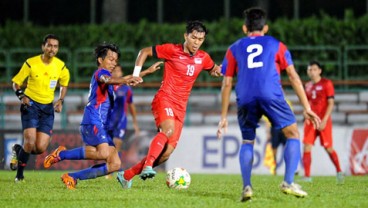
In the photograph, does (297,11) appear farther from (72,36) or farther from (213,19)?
(72,36)

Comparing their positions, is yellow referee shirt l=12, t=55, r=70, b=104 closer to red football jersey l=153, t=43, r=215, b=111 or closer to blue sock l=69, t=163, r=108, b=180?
blue sock l=69, t=163, r=108, b=180

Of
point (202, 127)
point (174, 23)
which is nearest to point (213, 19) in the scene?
point (174, 23)

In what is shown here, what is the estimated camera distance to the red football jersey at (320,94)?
18.3 meters

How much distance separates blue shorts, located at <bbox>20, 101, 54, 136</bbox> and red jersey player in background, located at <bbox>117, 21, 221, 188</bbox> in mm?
2881

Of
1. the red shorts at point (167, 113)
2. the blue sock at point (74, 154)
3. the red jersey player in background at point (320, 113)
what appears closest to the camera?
the red shorts at point (167, 113)

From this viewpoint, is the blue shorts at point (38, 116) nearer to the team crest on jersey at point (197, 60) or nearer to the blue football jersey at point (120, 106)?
the blue football jersey at point (120, 106)

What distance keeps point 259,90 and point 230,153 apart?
12.1m

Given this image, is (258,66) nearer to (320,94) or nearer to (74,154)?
(74,154)

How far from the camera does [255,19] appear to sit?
11.2 metres

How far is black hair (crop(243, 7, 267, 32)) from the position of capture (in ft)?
36.7

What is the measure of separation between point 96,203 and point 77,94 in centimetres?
1569

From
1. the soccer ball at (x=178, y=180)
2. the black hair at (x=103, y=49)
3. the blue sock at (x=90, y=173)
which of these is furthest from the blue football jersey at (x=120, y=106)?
the soccer ball at (x=178, y=180)

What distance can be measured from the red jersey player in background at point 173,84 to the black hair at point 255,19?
2443 mm

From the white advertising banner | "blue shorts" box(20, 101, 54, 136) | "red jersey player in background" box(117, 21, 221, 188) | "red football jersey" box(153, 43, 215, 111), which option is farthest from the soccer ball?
the white advertising banner
